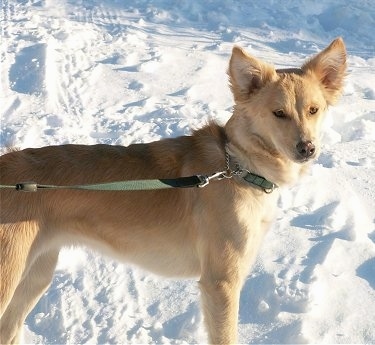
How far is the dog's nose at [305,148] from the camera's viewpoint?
11.2 ft

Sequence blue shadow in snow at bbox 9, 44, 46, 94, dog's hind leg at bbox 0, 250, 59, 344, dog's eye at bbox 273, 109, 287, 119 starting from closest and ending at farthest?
dog's eye at bbox 273, 109, 287, 119
dog's hind leg at bbox 0, 250, 59, 344
blue shadow in snow at bbox 9, 44, 46, 94

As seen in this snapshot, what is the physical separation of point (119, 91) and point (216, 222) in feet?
15.7

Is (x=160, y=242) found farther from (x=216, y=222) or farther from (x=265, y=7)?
(x=265, y=7)

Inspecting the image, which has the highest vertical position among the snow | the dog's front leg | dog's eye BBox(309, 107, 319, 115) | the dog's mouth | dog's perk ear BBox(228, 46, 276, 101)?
dog's perk ear BBox(228, 46, 276, 101)

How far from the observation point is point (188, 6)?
11133 mm

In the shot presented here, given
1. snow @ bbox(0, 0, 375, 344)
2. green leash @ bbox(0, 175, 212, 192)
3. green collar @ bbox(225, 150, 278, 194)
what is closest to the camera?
green leash @ bbox(0, 175, 212, 192)

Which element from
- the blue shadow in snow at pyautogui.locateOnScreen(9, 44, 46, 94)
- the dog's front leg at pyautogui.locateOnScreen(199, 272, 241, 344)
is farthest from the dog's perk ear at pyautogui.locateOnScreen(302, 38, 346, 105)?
the blue shadow in snow at pyautogui.locateOnScreen(9, 44, 46, 94)

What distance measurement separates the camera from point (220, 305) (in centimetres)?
365

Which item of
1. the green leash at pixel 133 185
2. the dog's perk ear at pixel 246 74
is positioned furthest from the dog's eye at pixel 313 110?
the green leash at pixel 133 185

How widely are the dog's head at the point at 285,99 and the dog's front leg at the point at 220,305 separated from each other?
835 mm

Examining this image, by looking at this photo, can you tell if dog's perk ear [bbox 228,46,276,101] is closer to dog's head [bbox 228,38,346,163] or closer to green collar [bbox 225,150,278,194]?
dog's head [bbox 228,38,346,163]

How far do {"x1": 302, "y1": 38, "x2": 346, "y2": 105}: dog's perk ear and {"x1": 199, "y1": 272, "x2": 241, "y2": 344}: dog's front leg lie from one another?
4.23ft

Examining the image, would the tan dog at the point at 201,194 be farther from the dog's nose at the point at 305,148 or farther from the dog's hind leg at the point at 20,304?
the dog's hind leg at the point at 20,304

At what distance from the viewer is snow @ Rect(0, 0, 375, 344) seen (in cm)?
434
